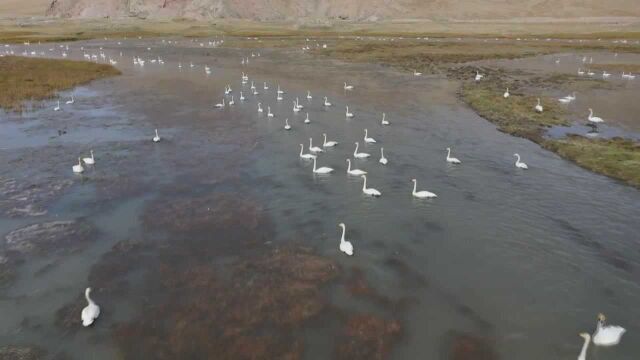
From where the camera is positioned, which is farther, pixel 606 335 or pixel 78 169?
pixel 78 169

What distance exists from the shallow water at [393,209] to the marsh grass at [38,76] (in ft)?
19.9

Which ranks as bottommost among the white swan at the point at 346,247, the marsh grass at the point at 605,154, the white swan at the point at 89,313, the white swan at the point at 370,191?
the white swan at the point at 89,313

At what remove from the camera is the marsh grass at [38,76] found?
134 feet

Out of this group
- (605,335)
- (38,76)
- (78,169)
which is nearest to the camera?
(605,335)

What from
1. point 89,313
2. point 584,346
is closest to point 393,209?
point 584,346

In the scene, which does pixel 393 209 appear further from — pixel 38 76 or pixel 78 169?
pixel 38 76

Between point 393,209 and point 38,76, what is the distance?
1742 inches

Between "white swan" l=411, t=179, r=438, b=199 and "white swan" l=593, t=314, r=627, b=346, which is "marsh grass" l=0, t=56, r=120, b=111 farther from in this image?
"white swan" l=593, t=314, r=627, b=346

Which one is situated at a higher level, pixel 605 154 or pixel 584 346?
pixel 605 154

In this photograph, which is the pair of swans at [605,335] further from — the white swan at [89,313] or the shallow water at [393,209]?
the white swan at [89,313]

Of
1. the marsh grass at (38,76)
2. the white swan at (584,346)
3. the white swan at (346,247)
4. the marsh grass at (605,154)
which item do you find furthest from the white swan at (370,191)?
the marsh grass at (38,76)

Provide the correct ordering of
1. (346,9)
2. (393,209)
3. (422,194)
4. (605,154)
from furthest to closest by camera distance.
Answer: (346,9)
(605,154)
(422,194)
(393,209)

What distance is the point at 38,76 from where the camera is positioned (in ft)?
166

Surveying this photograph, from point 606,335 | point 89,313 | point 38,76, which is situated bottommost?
point 38,76
